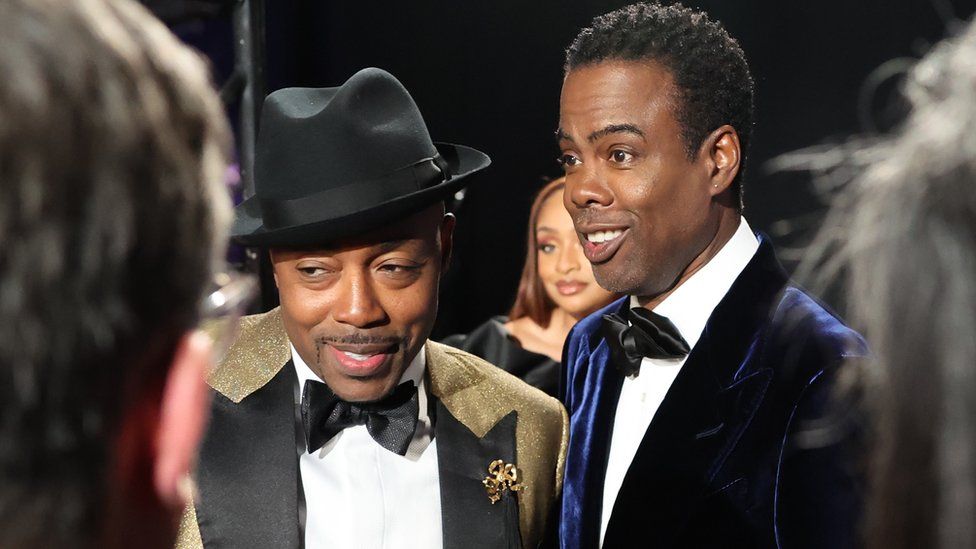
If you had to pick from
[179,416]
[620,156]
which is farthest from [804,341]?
[179,416]

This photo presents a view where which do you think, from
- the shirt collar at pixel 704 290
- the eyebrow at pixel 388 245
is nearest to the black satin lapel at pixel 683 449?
the shirt collar at pixel 704 290

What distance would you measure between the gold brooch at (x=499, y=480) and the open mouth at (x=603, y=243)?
51 centimetres

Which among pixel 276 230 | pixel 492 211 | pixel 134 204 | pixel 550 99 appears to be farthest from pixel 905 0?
pixel 134 204

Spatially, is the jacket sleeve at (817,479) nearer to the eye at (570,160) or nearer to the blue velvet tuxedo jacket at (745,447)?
the blue velvet tuxedo jacket at (745,447)

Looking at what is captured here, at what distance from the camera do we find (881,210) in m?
0.85

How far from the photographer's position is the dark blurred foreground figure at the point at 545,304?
433 centimetres

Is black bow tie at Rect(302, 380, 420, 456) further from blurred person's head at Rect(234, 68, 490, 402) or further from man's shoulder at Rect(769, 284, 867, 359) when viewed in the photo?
man's shoulder at Rect(769, 284, 867, 359)

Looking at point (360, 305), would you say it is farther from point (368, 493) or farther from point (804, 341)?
point (804, 341)

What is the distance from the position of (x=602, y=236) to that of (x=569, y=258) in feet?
6.28

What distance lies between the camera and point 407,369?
2.36 m

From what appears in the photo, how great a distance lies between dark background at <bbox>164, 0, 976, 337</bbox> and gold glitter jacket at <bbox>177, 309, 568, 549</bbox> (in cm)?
182

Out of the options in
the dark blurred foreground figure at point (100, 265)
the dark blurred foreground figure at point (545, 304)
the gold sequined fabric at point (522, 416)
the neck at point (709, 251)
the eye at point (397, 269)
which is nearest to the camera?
the dark blurred foreground figure at point (100, 265)

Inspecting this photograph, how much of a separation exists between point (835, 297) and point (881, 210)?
10.6 feet

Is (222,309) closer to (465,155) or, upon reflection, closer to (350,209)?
(350,209)
